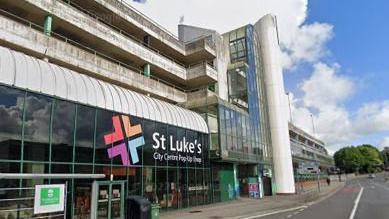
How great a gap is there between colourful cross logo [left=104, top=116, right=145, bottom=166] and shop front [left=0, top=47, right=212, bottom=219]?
58 mm

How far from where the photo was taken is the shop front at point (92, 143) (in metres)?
15.0

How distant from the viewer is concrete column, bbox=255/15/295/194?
1614 inches

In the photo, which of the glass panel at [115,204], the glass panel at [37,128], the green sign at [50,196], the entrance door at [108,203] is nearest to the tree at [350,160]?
the glass panel at [115,204]

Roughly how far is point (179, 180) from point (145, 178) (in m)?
3.74

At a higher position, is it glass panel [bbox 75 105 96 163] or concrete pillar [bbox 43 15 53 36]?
concrete pillar [bbox 43 15 53 36]

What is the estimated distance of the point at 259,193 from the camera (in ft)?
112

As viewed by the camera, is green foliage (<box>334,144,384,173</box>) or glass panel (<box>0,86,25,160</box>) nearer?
glass panel (<box>0,86,25,160</box>)

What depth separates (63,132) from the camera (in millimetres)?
17094

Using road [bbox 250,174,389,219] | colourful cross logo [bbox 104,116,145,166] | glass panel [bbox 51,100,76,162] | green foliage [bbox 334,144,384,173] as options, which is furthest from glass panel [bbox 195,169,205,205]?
green foliage [bbox 334,144,384,173]

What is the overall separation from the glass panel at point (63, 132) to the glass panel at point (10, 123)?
1.78 meters

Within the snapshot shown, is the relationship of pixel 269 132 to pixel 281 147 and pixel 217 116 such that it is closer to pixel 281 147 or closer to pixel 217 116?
pixel 281 147

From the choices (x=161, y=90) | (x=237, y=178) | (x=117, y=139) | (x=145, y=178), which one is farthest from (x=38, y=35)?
(x=237, y=178)

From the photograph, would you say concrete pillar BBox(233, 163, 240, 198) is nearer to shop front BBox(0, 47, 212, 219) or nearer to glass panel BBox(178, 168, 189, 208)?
shop front BBox(0, 47, 212, 219)

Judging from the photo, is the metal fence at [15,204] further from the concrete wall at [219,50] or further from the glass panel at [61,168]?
the concrete wall at [219,50]
